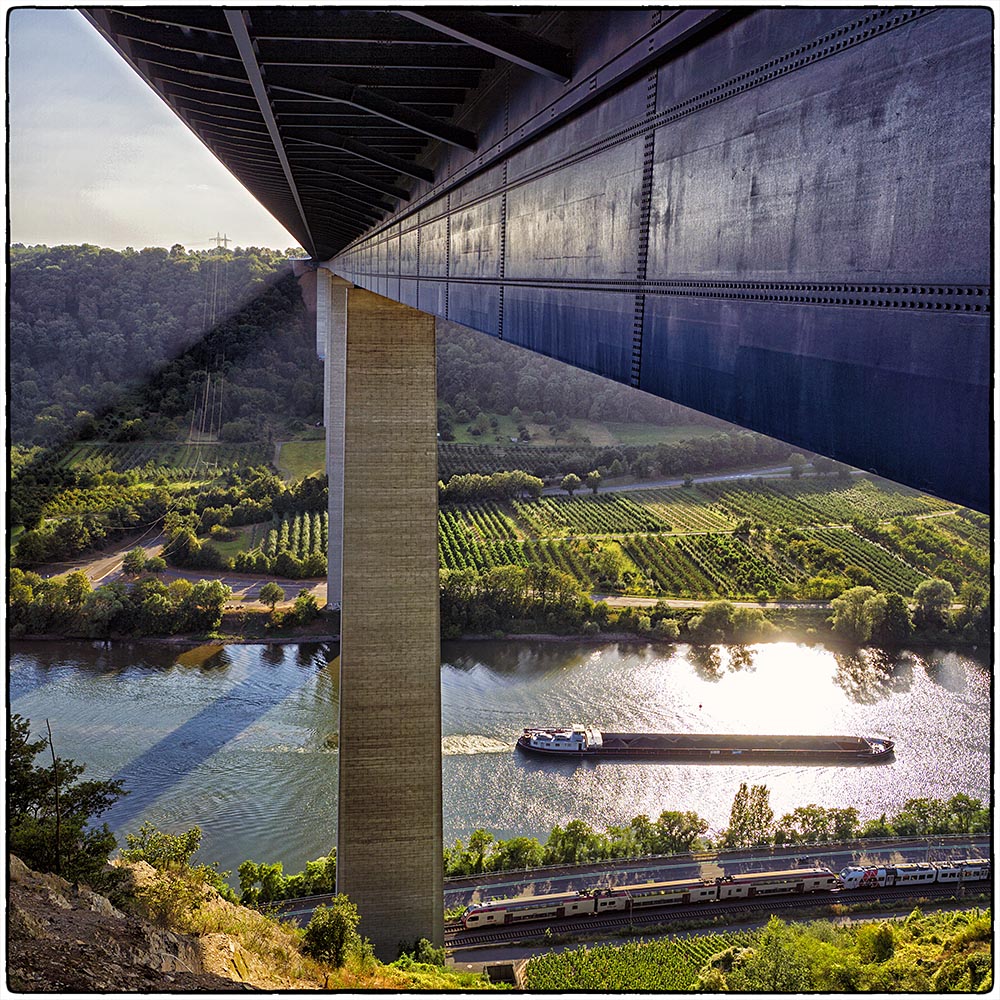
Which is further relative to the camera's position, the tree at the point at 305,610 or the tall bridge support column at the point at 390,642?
the tree at the point at 305,610

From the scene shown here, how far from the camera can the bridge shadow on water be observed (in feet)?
50.7

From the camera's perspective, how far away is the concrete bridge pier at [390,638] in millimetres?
10078

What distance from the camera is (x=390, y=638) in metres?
10.9

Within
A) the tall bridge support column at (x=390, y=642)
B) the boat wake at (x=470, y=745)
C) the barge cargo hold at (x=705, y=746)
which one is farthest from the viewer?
the boat wake at (x=470, y=745)

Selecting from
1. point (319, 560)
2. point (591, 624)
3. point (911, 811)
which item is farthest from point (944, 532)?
point (319, 560)

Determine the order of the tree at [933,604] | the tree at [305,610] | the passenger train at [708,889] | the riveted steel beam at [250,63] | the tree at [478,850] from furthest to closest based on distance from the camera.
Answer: the tree at [933,604]
the tree at [305,610]
the tree at [478,850]
the passenger train at [708,889]
the riveted steel beam at [250,63]

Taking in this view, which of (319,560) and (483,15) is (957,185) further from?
(319,560)

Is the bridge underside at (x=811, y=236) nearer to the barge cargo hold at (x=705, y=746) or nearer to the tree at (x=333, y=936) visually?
the tree at (x=333, y=936)

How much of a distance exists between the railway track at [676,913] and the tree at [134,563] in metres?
18.9

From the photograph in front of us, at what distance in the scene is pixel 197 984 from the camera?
17.7ft

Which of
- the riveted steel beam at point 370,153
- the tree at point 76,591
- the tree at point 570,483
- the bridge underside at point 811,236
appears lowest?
the tree at point 76,591

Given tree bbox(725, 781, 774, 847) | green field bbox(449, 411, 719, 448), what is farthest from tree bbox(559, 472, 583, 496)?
tree bbox(725, 781, 774, 847)

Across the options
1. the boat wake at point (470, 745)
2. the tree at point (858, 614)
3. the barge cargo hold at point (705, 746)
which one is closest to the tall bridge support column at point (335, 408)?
the boat wake at point (470, 745)

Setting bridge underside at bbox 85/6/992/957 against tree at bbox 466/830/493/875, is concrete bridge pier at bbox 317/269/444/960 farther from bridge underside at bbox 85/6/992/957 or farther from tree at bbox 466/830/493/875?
bridge underside at bbox 85/6/992/957
